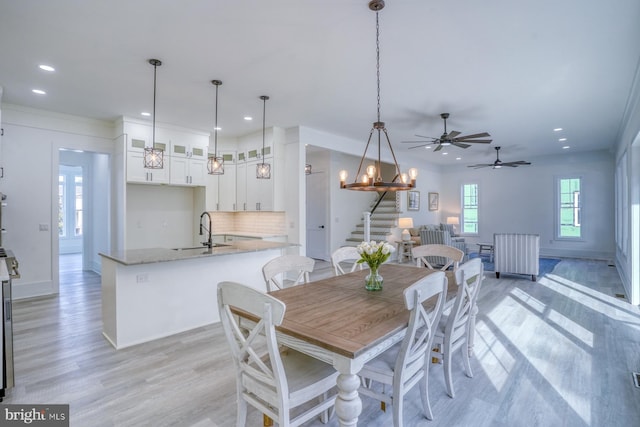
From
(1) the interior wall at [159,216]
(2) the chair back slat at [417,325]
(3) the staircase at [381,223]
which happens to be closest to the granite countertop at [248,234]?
(1) the interior wall at [159,216]

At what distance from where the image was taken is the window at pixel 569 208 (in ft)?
30.0

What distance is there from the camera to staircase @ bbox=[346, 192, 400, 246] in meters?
9.12

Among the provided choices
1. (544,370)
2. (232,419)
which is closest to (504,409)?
(544,370)

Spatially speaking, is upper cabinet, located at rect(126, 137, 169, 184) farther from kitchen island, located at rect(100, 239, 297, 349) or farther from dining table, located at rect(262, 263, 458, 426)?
dining table, located at rect(262, 263, 458, 426)

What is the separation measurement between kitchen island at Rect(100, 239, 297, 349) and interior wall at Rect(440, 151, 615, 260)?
29.4 feet

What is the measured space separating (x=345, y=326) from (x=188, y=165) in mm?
5351

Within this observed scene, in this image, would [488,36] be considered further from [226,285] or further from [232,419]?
[232,419]

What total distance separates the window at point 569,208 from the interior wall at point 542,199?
0.13 metres

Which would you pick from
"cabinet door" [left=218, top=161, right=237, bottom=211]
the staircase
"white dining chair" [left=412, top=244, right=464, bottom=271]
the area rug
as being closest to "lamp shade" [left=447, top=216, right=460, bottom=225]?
the area rug

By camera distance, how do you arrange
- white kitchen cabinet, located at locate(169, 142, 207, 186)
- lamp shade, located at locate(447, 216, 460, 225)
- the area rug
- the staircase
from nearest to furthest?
white kitchen cabinet, located at locate(169, 142, 207, 186)
the area rug
the staircase
lamp shade, located at locate(447, 216, 460, 225)

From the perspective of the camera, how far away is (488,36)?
9.63 ft

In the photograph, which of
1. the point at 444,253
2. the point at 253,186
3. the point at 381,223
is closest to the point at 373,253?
the point at 444,253

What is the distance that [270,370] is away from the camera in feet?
5.67

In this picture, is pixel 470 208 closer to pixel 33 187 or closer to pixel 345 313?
pixel 345 313
